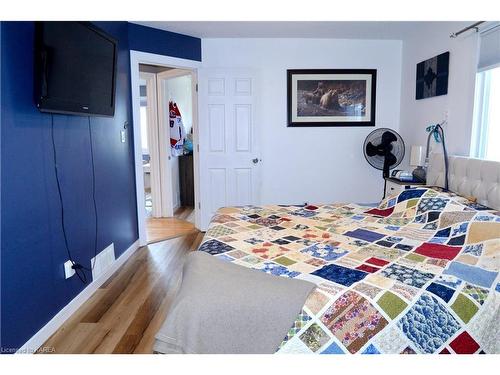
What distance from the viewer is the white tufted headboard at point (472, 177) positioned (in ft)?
7.72

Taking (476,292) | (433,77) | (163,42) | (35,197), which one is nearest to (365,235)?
(476,292)

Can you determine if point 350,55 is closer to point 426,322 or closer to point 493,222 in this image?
point 493,222

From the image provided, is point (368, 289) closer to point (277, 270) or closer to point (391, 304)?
point (391, 304)

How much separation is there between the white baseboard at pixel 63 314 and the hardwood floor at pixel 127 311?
32mm

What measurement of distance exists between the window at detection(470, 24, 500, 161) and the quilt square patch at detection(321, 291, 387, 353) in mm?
2071

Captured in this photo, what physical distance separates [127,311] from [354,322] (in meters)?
1.72

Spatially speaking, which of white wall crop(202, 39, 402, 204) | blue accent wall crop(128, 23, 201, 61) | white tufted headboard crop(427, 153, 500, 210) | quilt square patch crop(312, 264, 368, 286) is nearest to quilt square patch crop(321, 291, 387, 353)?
quilt square patch crop(312, 264, 368, 286)

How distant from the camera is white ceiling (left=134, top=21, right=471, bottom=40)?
3.53m

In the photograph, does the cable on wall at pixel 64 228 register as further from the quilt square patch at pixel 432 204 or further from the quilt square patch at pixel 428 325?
the quilt square patch at pixel 432 204

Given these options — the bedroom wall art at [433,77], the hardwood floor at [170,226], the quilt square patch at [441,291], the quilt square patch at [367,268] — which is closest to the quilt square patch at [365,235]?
the quilt square patch at [367,268]
